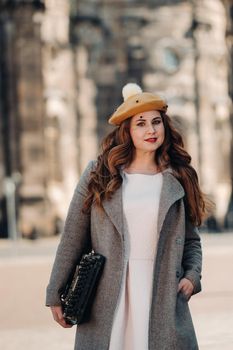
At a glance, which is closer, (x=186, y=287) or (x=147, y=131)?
(x=186, y=287)

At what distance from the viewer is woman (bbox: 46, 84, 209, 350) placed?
12.3ft

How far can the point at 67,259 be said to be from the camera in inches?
156

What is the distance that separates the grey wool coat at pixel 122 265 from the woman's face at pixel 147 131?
0.55ft

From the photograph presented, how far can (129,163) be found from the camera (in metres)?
4.06

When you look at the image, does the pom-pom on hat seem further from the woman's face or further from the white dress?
the white dress

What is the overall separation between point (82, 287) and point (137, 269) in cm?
29

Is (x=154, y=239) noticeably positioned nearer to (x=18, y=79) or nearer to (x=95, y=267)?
(x=95, y=267)

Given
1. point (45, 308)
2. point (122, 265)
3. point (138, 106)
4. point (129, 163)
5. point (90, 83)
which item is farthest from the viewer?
point (90, 83)

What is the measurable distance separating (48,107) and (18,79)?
1.55 meters

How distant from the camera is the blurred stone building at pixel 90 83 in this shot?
27047 mm

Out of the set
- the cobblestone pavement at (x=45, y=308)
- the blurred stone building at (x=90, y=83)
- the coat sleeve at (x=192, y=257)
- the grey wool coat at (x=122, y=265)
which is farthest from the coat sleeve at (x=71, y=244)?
the blurred stone building at (x=90, y=83)

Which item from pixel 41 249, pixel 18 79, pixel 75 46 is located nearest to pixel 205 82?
pixel 75 46

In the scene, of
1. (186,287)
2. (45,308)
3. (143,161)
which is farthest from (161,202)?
(45,308)

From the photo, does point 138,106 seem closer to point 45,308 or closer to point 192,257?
point 192,257
